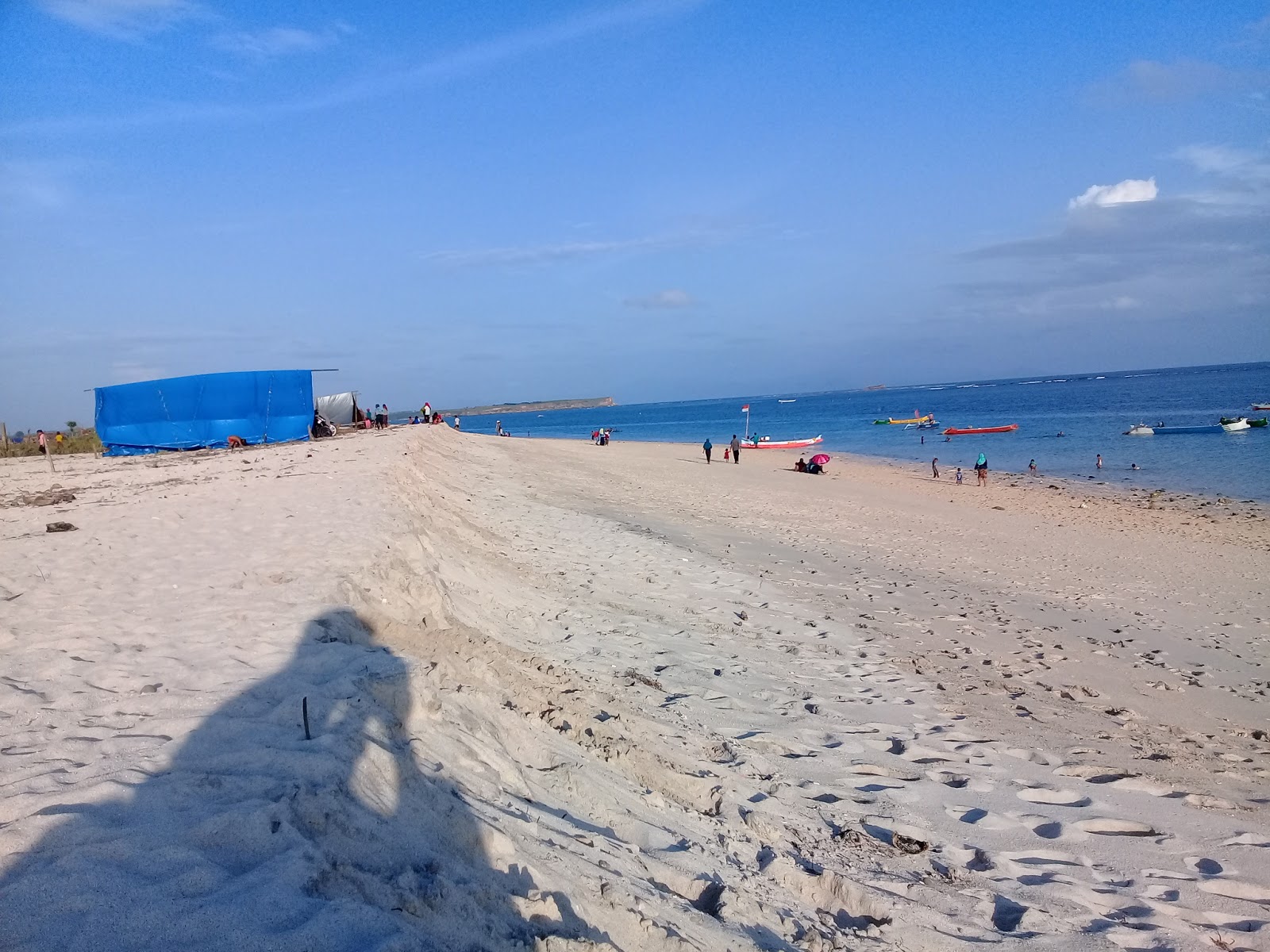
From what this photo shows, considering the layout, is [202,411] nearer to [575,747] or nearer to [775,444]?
[575,747]

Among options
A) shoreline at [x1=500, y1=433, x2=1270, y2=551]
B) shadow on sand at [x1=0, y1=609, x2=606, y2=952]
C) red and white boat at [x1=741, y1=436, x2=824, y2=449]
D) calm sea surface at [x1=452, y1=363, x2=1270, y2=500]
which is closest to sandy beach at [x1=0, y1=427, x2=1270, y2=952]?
shadow on sand at [x1=0, y1=609, x2=606, y2=952]

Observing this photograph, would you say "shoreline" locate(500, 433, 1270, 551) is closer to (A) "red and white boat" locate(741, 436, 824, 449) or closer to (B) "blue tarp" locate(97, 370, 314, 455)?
(A) "red and white boat" locate(741, 436, 824, 449)

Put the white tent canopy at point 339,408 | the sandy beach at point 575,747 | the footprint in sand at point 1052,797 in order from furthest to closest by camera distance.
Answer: the white tent canopy at point 339,408 → the footprint in sand at point 1052,797 → the sandy beach at point 575,747

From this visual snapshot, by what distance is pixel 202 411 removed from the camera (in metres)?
26.2

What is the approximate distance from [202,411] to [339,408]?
9392 mm

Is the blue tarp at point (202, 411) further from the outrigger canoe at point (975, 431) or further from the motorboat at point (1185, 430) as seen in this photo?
the motorboat at point (1185, 430)

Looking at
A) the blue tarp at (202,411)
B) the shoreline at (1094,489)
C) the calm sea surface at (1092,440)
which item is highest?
the blue tarp at (202,411)

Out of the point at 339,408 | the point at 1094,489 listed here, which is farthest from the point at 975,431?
the point at 339,408

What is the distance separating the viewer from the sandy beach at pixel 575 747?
2.60 meters

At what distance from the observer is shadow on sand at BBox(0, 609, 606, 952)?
2172mm

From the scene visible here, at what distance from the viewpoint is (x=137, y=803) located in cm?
279

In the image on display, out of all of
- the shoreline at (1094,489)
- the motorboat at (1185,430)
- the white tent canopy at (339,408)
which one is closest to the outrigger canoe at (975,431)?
the motorboat at (1185,430)

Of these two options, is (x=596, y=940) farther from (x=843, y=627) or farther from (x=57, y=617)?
(x=843, y=627)

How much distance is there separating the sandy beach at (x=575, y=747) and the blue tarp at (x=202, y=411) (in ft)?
54.4
